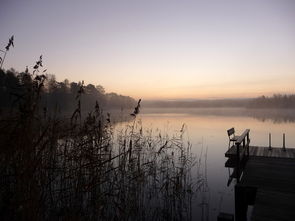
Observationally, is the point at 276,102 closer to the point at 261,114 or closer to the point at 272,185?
the point at 261,114

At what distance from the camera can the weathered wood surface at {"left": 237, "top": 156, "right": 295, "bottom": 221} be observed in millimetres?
4281

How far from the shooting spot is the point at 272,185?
19.2 feet

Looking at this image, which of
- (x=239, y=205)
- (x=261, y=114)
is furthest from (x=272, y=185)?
(x=261, y=114)

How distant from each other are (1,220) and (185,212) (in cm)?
477

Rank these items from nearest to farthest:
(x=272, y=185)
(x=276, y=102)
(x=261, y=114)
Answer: (x=272, y=185) < (x=261, y=114) < (x=276, y=102)

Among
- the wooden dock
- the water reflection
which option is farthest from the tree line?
the wooden dock

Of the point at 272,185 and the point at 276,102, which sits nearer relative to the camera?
the point at 272,185

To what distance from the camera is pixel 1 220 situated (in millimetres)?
2520

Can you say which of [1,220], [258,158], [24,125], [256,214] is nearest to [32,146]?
[24,125]

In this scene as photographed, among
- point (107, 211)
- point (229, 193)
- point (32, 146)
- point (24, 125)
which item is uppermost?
point (24, 125)

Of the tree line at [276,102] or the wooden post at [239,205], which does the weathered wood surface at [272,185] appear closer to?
the wooden post at [239,205]

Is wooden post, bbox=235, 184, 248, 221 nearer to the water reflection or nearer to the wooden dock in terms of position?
the wooden dock

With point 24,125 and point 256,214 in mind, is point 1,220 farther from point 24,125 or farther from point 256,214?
point 256,214

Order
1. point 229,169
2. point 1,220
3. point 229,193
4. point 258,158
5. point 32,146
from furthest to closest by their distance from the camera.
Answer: point 229,169
point 258,158
point 229,193
point 1,220
point 32,146
